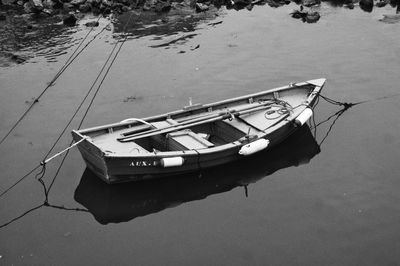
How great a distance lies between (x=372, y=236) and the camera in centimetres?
1227

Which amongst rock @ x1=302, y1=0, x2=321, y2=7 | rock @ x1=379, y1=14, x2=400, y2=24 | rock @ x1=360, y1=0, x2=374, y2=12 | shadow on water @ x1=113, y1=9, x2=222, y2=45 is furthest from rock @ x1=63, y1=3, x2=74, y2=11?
rock @ x1=379, y1=14, x2=400, y2=24

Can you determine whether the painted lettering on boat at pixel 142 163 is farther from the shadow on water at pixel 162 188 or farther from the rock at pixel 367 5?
the rock at pixel 367 5

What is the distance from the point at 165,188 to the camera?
47.5ft

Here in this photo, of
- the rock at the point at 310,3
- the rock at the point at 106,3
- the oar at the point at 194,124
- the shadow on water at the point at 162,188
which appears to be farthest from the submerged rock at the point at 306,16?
the shadow on water at the point at 162,188

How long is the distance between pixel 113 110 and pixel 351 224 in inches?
394

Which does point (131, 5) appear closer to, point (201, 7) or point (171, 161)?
point (201, 7)

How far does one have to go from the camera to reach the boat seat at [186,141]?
14227 mm

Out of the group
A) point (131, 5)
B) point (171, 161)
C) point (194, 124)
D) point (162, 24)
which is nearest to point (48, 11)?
point (131, 5)

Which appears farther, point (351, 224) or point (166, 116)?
point (166, 116)

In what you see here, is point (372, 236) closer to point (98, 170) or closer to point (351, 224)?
point (351, 224)

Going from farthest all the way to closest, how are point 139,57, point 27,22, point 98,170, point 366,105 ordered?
1. point 27,22
2. point 139,57
3. point 366,105
4. point 98,170

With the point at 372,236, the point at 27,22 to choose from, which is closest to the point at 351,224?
the point at 372,236

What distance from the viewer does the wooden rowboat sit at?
44.7ft

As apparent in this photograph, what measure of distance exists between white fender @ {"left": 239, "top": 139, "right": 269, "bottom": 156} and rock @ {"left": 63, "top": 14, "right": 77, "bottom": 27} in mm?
17865
